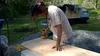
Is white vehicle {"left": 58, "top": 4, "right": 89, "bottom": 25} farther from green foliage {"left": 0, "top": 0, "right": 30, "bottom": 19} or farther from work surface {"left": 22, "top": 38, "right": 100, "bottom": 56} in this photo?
work surface {"left": 22, "top": 38, "right": 100, "bottom": 56}

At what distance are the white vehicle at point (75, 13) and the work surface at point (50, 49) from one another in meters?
8.57

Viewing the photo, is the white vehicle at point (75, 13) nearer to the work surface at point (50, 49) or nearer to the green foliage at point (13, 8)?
the green foliage at point (13, 8)

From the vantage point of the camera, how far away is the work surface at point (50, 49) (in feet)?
8.27

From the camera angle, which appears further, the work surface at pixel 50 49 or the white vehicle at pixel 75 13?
the white vehicle at pixel 75 13

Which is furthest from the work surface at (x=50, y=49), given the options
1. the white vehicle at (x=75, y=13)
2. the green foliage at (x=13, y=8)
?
the green foliage at (x=13, y=8)

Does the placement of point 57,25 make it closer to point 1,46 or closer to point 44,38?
point 44,38

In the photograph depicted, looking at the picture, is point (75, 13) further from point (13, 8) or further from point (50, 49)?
point (50, 49)

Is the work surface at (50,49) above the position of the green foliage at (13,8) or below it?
above

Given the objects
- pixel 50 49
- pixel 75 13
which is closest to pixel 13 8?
pixel 75 13

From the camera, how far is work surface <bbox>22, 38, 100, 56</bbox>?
8.27 feet

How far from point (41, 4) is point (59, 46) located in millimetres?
517

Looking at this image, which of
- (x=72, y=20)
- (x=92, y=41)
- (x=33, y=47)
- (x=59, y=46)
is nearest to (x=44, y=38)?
(x=33, y=47)

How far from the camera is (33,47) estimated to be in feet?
9.69

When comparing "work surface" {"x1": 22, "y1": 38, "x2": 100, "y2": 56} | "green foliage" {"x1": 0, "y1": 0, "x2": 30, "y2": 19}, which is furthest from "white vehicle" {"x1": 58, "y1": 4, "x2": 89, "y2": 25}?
"work surface" {"x1": 22, "y1": 38, "x2": 100, "y2": 56}
